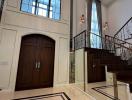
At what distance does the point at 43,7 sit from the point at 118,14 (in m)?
5.08

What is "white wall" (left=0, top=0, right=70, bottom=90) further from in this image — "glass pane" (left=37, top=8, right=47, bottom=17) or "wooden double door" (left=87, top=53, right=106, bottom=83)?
"wooden double door" (left=87, top=53, right=106, bottom=83)

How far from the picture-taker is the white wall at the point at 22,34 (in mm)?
4281

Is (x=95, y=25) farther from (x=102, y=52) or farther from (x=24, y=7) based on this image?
(x=24, y=7)

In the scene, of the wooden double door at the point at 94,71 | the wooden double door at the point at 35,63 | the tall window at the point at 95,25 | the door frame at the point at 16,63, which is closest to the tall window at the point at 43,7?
the door frame at the point at 16,63

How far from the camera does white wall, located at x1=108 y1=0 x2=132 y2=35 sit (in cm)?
644

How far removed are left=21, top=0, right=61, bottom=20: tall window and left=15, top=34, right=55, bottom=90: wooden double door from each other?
1283 mm

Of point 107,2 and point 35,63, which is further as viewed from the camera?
point 107,2

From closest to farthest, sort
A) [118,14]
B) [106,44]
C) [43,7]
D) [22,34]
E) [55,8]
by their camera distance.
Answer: [22,34], [43,7], [55,8], [106,44], [118,14]

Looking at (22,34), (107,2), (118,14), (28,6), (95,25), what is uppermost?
(107,2)

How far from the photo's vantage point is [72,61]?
5.58 m

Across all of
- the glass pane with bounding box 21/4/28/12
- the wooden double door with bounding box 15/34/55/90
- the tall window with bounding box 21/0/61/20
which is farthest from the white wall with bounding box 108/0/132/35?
the glass pane with bounding box 21/4/28/12

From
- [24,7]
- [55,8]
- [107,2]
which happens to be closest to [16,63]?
[24,7]

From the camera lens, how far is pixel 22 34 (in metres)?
4.74

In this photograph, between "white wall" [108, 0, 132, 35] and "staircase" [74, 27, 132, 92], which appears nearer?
"staircase" [74, 27, 132, 92]
